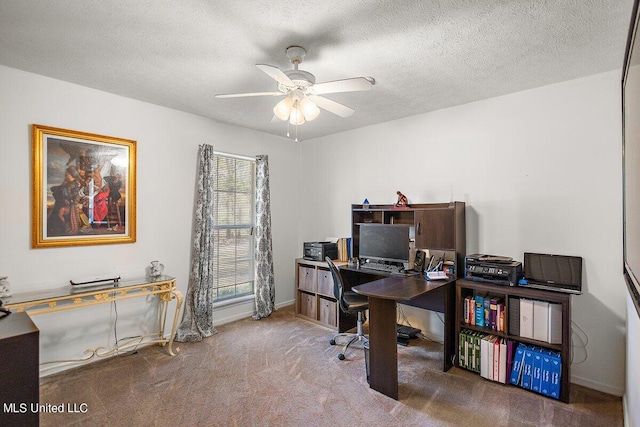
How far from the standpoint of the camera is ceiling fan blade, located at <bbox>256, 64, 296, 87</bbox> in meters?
1.77

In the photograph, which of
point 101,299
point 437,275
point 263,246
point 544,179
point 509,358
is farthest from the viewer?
point 263,246

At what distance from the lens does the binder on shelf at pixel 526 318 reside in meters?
2.47

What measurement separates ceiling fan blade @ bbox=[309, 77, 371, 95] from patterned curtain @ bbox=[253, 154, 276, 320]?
7.59 ft

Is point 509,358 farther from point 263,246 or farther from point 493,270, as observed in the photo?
point 263,246

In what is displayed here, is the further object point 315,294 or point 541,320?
point 315,294

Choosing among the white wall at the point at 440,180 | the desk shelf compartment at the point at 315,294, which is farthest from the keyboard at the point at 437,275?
the desk shelf compartment at the point at 315,294

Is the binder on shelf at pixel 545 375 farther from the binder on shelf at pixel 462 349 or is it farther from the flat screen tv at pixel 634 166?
the flat screen tv at pixel 634 166

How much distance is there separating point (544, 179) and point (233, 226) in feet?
11.6

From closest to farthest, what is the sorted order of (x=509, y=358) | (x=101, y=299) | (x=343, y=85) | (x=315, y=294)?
(x=343, y=85), (x=509, y=358), (x=101, y=299), (x=315, y=294)

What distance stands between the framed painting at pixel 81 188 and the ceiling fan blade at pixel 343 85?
2230mm

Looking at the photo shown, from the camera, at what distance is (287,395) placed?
7.89 feet

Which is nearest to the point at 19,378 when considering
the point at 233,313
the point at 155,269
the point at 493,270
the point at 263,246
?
the point at 155,269

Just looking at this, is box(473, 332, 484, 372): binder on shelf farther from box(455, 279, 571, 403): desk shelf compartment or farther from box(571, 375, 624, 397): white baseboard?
box(571, 375, 624, 397): white baseboard

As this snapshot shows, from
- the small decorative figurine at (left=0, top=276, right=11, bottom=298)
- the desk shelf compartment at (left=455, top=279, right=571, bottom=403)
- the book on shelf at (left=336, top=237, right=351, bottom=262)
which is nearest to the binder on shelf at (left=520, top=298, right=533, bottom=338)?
the desk shelf compartment at (left=455, top=279, right=571, bottom=403)
